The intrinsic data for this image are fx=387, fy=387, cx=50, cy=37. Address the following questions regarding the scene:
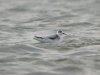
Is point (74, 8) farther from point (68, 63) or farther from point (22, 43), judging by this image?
point (68, 63)

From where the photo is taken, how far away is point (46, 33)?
1898 cm

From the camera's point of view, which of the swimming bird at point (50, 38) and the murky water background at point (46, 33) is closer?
the murky water background at point (46, 33)

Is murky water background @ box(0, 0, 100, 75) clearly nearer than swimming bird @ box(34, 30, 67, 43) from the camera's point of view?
Yes

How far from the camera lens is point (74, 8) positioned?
27.9 metres

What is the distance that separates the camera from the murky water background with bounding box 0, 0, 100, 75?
12.7 metres

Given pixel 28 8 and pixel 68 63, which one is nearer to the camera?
pixel 68 63

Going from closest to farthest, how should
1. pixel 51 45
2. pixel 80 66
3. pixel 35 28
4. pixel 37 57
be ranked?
pixel 80 66 → pixel 37 57 → pixel 51 45 → pixel 35 28

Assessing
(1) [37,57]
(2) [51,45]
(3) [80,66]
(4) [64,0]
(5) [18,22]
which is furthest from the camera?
(4) [64,0]

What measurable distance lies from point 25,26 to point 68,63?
824 centimetres

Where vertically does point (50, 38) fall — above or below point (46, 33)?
below

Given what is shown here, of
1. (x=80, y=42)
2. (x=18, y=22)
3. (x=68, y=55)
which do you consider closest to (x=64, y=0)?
(x=18, y=22)

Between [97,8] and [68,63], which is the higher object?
[97,8]

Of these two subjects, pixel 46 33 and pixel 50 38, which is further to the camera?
pixel 46 33

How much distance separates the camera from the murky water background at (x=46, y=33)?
41.7 ft
